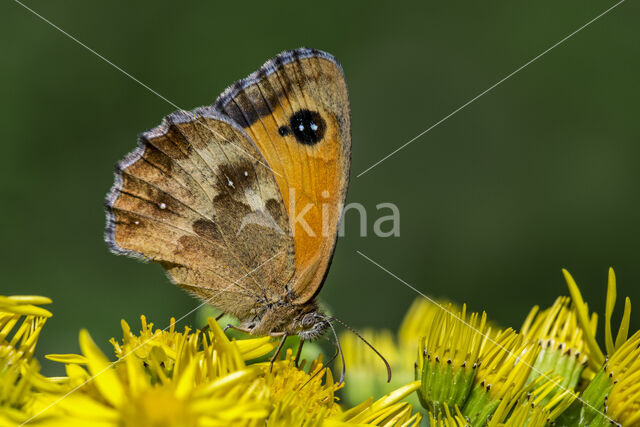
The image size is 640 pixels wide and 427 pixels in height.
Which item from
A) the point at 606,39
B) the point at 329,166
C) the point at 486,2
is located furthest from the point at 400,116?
the point at 329,166

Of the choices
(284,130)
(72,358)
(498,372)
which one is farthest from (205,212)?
(498,372)

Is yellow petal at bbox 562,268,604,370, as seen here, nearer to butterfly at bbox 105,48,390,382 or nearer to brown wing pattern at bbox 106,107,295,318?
butterfly at bbox 105,48,390,382

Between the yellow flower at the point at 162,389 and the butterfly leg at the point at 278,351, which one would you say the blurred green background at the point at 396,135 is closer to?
the butterfly leg at the point at 278,351

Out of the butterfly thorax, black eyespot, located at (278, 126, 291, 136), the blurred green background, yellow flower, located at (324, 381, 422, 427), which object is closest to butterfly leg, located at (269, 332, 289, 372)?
the butterfly thorax

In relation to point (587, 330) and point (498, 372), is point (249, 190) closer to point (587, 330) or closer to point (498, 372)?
point (498, 372)

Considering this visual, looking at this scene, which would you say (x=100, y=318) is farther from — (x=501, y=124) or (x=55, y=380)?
(x=501, y=124)
